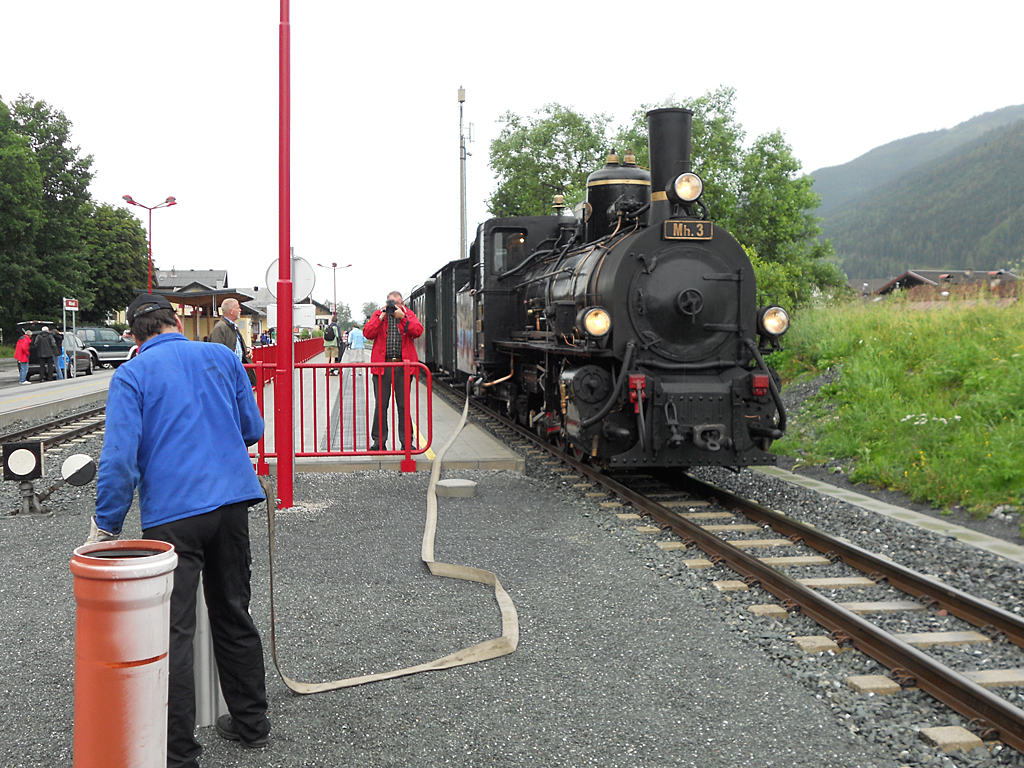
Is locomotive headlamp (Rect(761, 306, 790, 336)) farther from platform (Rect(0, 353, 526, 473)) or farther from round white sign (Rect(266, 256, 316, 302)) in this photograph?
round white sign (Rect(266, 256, 316, 302))

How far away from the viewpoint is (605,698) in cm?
361

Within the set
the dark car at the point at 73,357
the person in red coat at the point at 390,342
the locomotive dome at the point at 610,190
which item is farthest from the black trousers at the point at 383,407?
the dark car at the point at 73,357

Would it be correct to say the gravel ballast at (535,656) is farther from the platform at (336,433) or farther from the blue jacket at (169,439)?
the platform at (336,433)

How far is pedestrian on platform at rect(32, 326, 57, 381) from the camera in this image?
24.4m

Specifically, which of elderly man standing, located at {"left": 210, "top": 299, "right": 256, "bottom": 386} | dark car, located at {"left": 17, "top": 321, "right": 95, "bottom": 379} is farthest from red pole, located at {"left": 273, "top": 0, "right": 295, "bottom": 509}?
dark car, located at {"left": 17, "top": 321, "right": 95, "bottom": 379}

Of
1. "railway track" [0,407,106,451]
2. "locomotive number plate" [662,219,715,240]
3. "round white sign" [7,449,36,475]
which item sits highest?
"locomotive number plate" [662,219,715,240]

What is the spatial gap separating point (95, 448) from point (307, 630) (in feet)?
27.9

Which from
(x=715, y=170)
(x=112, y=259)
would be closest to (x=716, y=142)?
(x=715, y=170)

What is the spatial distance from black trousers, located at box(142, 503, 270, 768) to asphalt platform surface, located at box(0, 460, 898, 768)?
21 cm

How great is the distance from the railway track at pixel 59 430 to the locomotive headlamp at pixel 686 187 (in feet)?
27.7

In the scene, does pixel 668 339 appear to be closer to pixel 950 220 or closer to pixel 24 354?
pixel 24 354

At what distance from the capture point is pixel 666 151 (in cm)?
775

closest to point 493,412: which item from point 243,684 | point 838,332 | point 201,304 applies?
point 838,332

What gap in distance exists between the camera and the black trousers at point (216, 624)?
9.64 feet
